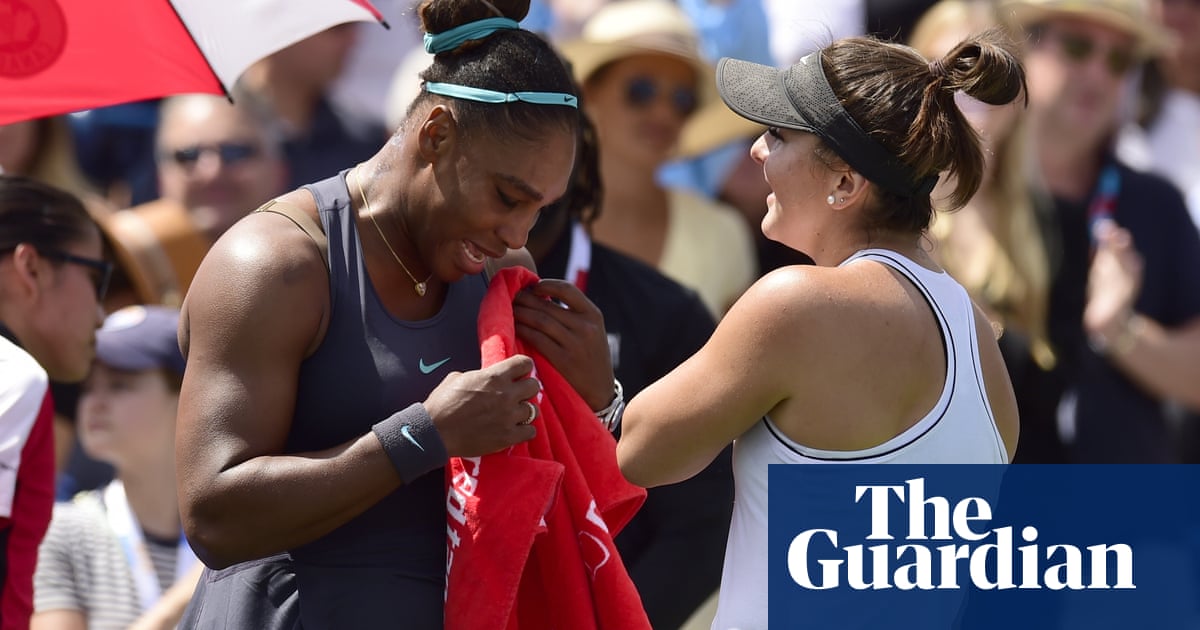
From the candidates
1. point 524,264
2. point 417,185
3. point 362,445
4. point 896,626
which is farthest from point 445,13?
point 896,626

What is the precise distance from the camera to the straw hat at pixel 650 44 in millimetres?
5332

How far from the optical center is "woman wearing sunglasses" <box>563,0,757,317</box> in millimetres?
5129

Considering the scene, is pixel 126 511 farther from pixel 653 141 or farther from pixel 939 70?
pixel 939 70

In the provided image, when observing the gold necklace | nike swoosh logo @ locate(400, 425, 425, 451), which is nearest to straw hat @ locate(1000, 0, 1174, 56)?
the gold necklace

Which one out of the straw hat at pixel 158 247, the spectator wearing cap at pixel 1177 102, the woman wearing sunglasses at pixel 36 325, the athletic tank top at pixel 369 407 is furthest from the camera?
the spectator wearing cap at pixel 1177 102

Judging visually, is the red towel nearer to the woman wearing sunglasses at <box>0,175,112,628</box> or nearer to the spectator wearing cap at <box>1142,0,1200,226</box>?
the woman wearing sunglasses at <box>0,175,112,628</box>

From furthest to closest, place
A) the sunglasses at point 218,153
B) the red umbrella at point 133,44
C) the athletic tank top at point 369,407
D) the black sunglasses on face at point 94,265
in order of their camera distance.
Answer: the sunglasses at point 218,153, the black sunglasses on face at point 94,265, the red umbrella at point 133,44, the athletic tank top at point 369,407

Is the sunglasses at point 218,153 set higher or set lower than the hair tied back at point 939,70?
lower

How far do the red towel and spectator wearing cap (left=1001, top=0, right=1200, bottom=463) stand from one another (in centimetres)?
302

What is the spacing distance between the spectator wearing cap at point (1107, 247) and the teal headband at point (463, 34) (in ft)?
10.4

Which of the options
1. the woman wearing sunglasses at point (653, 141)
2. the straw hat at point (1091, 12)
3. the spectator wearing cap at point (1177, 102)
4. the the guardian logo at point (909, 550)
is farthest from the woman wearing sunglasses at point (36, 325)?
the spectator wearing cap at point (1177, 102)

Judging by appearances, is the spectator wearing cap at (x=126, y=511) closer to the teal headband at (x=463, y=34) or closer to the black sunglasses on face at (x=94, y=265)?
the black sunglasses on face at (x=94, y=265)

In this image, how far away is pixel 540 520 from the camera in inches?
97.6

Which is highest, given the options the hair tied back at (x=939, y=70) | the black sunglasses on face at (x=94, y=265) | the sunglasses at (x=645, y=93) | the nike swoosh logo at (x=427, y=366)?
the hair tied back at (x=939, y=70)
